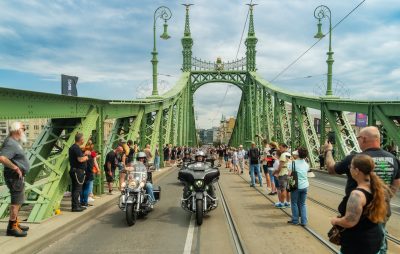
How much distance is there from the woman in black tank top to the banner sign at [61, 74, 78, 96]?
844 centimetres

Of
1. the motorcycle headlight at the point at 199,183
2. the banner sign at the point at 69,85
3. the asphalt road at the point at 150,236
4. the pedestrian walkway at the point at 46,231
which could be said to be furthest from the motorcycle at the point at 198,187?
the banner sign at the point at 69,85

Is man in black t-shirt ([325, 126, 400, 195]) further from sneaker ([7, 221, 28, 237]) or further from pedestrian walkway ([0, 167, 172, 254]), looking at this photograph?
sneaker ([7, 221, 28, 237])

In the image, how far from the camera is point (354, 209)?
343 centimetres

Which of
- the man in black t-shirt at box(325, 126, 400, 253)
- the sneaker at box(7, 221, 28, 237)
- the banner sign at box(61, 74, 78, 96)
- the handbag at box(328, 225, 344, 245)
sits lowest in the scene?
the sneaker at box(7, 221, 28, 237)

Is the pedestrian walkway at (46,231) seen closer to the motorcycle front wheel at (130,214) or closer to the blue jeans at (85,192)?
the blue jeans at (85,192)

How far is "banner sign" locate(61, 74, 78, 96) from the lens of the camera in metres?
10.6

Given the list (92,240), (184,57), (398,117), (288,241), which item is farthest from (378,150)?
(184,57)

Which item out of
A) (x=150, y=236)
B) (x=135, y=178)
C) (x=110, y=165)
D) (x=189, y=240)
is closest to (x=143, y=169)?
(x=135, y=178)

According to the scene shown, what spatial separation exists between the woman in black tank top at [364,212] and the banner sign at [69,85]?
8436 mm

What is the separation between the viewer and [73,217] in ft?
26.8

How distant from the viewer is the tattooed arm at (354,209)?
3.42m

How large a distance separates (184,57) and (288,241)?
163 ft

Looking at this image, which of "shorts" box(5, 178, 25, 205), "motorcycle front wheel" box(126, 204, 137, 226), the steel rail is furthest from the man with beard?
the steel rail

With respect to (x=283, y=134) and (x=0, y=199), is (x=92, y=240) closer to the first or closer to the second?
(x=0, y=199)
